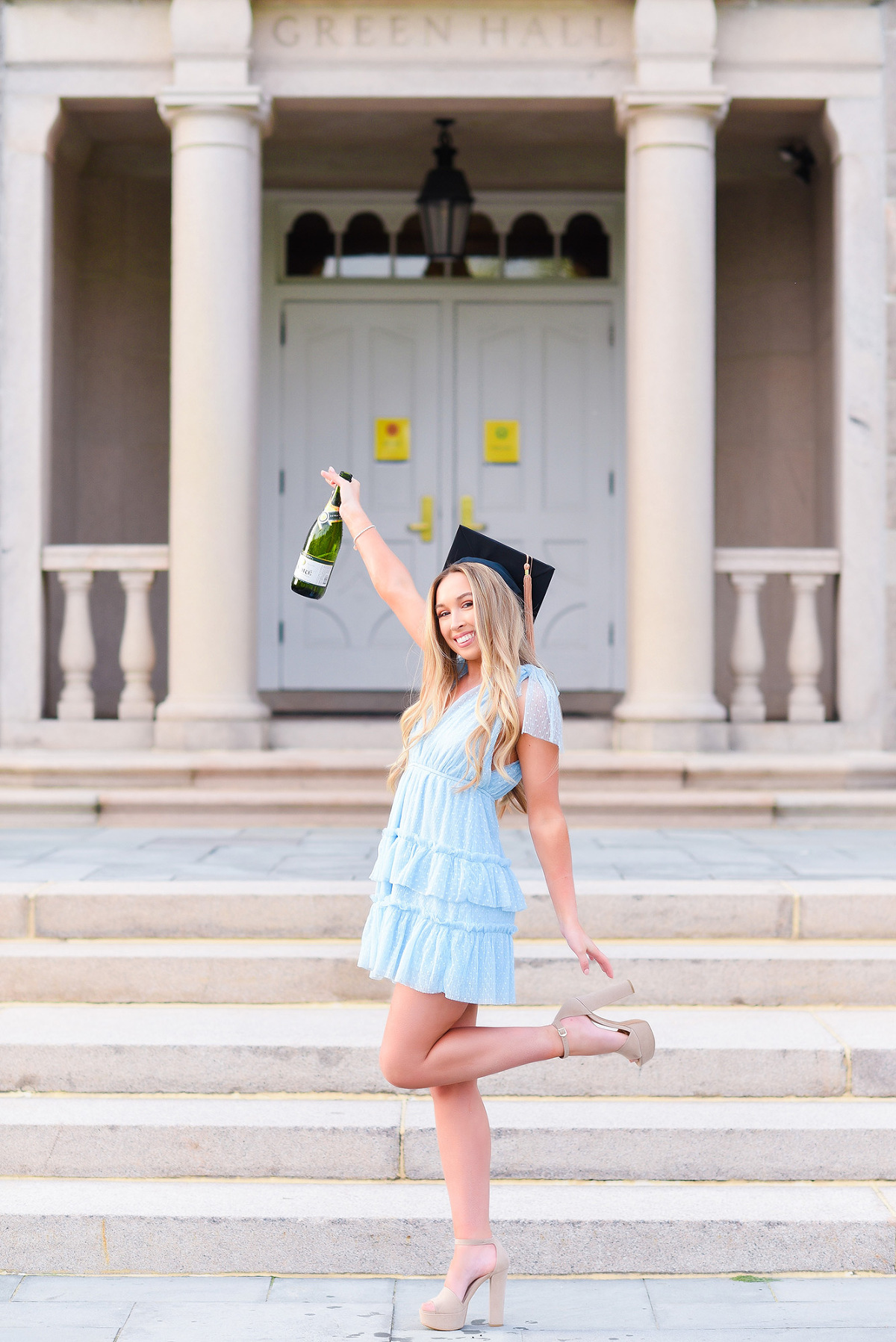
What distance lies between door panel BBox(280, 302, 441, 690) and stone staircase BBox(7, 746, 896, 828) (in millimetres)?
2327

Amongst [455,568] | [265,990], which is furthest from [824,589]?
[455,568]

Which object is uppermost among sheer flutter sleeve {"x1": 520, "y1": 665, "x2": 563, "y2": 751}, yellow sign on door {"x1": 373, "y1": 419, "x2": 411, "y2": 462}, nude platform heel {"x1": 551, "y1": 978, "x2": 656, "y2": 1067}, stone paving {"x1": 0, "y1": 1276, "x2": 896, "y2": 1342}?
yellow sign on door {"x1": 373, "y1": 419, "x2": 411, "y2": 462}

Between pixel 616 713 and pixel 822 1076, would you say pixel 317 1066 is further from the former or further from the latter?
pixel 616 713

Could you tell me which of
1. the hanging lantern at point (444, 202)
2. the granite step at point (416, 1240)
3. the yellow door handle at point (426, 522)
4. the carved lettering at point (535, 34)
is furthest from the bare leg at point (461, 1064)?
the yellow door handle at point (426, 522)

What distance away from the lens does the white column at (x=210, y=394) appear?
6.96 meters

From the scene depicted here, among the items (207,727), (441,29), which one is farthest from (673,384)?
(207,727)

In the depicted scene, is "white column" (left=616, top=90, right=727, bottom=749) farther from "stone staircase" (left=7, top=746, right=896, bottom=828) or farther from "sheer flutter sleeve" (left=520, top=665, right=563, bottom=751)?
"sheer flutter sleeve" (left=520, top=665, right=563, bottom=751)

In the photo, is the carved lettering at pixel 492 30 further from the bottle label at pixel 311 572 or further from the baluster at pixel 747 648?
the bottle label at pixel 311 572

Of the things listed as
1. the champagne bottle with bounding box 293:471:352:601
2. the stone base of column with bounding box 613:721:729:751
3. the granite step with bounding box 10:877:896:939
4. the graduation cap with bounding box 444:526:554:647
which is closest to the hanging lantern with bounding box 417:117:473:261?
the stone base of column with bounding box 613:721:729:751

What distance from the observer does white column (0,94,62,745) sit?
722 cm

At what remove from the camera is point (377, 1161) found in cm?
348

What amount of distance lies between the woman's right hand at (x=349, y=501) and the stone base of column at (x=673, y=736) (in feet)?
12.9

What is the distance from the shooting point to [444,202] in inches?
319

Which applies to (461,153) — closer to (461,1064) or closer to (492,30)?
(492,30)
